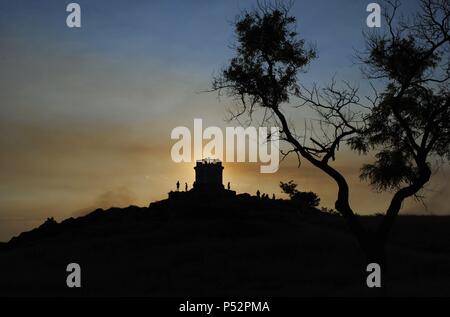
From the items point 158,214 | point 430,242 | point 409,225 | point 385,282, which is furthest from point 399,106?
point 158,214

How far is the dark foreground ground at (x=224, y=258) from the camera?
2816 cm

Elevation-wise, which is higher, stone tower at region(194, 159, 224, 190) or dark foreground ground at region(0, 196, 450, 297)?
stone tower at region(194, 159, 224, 190)

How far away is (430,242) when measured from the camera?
48094 mm

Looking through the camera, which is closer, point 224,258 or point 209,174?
point 224,258

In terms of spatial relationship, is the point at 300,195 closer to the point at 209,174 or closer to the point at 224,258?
the point at 209,174

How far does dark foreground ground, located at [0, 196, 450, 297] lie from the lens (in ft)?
92.4

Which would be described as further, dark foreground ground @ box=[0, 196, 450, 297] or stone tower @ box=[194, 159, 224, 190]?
stone tower @ box=[194, 159, 224, 190]

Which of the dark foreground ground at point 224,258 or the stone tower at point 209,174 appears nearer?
the dark foreground ground at point 224,258

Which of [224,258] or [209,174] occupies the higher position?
[209,174]

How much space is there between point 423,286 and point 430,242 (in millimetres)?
23341

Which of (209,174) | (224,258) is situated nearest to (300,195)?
(209,174)

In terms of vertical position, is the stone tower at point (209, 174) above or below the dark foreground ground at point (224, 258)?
above

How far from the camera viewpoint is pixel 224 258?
123 ft
